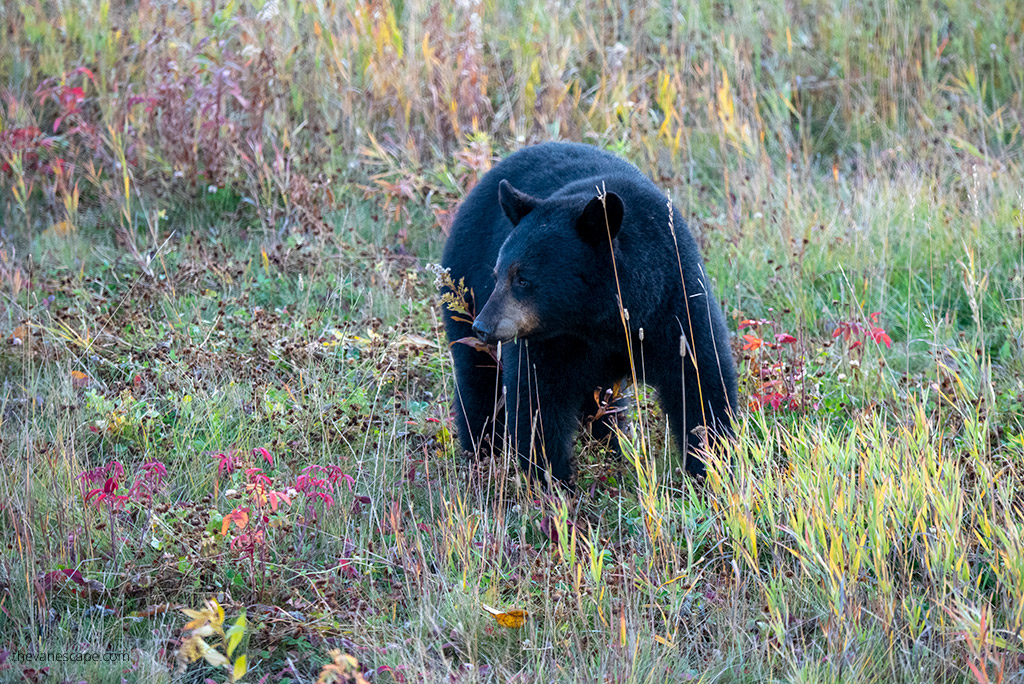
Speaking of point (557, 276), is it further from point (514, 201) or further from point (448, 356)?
point (448, 356)

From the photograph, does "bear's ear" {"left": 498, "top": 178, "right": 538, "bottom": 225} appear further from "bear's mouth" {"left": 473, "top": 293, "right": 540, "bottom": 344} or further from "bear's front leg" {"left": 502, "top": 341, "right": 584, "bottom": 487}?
"bear's front leg" {"left": 502, "top": 341, "right": 584, "bottom": 487}

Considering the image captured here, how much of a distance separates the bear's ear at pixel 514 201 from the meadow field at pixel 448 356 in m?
0.53

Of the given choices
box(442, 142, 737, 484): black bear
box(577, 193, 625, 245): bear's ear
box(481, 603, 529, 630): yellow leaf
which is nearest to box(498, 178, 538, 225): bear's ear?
box(442, 142, 737, 484): black bear

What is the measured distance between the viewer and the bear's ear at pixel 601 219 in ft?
9.82

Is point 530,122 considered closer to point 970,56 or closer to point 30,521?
point 970,56

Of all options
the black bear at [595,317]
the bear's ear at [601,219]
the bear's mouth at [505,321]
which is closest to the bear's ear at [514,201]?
the black bear at [595,317]

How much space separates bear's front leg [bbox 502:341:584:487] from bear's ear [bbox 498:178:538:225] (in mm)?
469

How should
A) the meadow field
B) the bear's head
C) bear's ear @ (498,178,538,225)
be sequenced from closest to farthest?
the meadow field → the bear's head → bear's ear @ (498,178,538,225)

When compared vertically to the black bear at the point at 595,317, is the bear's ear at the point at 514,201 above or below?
above

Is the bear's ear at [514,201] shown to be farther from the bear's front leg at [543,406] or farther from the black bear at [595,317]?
the bear's front leg at [543,406]

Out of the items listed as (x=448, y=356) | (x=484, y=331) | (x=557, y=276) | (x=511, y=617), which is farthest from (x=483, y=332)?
(x=448, y=356)

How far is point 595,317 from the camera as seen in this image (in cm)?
319

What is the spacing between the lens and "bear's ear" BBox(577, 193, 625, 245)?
9.82 ft

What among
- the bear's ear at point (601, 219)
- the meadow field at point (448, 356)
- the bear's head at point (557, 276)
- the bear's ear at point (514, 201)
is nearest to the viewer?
the meadow field at point (448, 356)
